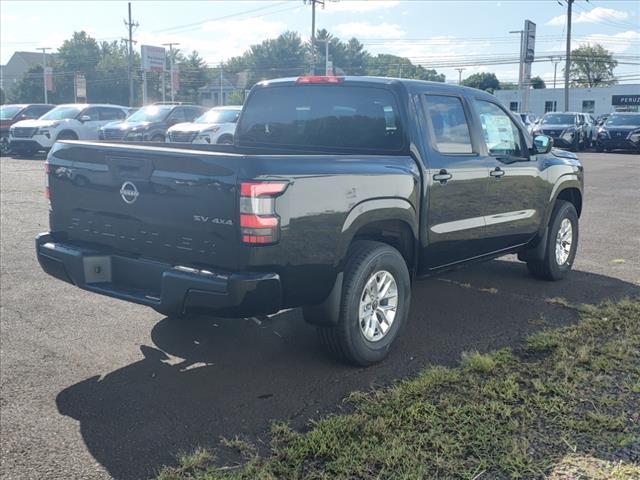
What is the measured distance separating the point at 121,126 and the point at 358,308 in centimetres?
1790

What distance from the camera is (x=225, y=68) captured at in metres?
121

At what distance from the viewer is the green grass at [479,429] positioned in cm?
332

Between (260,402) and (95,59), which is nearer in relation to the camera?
(260,402)

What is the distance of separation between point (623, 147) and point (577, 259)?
24.9 metres

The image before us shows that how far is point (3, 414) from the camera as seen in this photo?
401 centimetres

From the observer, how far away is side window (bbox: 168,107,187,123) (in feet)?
70.1

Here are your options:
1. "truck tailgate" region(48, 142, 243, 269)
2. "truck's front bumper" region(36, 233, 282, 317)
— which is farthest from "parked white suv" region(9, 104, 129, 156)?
"truck's front bumper" region(36, 233, 282, 317)

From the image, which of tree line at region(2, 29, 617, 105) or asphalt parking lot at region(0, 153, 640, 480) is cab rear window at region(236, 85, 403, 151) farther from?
tree line at region(2, 29, 617, 105)

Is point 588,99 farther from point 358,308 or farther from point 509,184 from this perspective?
point 358,308

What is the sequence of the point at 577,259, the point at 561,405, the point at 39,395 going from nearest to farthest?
the point at 561,405
the point at 39,395
the point at 577,259

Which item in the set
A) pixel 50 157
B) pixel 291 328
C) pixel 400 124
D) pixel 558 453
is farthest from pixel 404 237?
pixel 50 157

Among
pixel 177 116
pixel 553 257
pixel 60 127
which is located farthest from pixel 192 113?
pixel 553 257

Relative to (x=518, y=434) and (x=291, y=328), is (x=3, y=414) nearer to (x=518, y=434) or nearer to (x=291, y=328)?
(x=291, y=328)

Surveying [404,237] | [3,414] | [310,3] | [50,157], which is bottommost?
[3,414]
